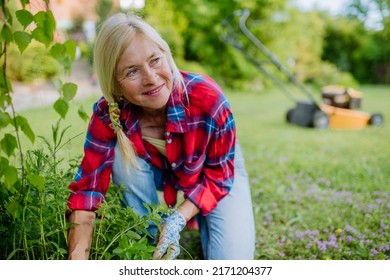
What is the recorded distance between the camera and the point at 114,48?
1205 mm

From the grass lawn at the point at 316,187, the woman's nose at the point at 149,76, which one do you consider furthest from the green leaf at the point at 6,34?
the grass lawn at the point at 316,187

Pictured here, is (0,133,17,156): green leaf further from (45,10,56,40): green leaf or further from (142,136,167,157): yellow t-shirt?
(142,136,167,157): yellow t-shirt

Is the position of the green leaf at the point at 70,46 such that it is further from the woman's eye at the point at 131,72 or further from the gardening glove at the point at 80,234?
the gardening glove at the point at 80,234

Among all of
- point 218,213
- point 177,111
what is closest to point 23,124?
point 177,111

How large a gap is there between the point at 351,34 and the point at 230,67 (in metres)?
1.98

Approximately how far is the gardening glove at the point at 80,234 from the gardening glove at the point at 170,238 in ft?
0.64

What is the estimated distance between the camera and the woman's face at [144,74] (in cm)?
122

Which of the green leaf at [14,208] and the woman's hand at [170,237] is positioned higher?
the green leaf at [14,208]

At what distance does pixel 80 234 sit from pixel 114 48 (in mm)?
528

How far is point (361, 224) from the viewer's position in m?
1.69

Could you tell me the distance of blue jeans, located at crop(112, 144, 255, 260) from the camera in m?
1.45
